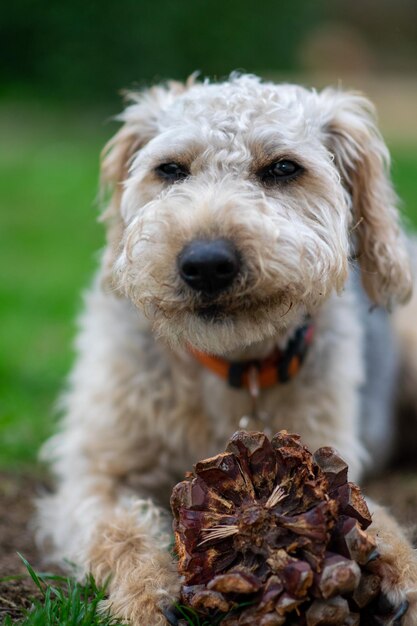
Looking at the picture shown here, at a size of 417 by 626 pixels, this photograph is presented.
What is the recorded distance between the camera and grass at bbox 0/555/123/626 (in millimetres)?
2824

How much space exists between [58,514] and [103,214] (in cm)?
138

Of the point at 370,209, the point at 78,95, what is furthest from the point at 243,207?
the point at 78,95

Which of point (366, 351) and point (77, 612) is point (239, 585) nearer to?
point (77, 612)

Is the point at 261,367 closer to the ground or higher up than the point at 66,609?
higher up

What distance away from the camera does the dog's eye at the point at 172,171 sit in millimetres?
3787

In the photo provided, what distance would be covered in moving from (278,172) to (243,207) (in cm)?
48

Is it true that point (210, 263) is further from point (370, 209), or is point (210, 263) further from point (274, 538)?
point (370, 209)

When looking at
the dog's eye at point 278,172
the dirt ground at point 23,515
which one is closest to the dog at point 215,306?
the dog's eye at point 278,172

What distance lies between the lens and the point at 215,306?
327 cm

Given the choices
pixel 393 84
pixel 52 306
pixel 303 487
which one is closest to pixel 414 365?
pixel 303 487

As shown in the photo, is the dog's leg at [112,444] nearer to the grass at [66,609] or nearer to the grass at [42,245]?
the grass at [66,609]

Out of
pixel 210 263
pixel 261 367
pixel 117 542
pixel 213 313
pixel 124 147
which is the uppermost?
pixel 124 147

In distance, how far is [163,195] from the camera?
3.62 m

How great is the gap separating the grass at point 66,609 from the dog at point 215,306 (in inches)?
3.7
